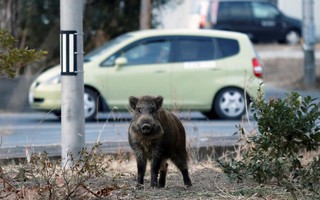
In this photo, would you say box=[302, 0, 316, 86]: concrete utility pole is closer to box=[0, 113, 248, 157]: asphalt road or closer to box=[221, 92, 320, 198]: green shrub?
box=[0, 113, 248, 157]: asphalt road

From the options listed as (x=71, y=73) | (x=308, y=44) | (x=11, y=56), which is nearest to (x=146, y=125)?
(x=11, y=56)

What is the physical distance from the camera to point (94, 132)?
15023 millimetres

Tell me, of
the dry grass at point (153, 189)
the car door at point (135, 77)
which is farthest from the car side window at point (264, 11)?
the dry grass at point (153, 189)

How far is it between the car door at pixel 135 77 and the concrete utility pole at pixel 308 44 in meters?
8.13

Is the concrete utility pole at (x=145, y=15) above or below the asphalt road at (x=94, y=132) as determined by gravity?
above

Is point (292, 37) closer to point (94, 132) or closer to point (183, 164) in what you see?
point (94, 132)

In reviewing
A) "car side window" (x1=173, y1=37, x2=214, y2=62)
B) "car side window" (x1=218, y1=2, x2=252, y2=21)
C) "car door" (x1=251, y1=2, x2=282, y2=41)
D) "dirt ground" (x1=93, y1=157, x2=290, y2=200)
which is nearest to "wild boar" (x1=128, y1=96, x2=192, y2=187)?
"dirt ground" (x1=93, y1=157, x2=290, y2=200)

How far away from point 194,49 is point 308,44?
25.6 feet

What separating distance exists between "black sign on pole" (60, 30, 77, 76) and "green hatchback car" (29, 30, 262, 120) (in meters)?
8.00

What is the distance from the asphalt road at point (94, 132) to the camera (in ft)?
36.9

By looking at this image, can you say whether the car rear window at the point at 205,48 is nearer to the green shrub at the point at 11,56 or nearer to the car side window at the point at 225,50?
the car side window at the point at 225,50

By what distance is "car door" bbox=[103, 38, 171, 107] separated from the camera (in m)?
18.1

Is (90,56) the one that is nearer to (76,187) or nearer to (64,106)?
(64,106)

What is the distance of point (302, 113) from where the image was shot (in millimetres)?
7887
